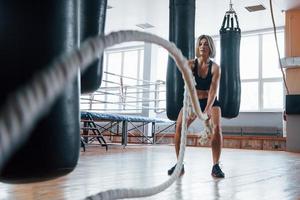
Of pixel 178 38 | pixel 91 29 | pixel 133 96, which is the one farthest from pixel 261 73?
pixel 91 29

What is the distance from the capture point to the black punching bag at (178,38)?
2.00m

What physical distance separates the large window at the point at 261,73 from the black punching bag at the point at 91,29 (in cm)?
857

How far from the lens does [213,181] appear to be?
233 cm

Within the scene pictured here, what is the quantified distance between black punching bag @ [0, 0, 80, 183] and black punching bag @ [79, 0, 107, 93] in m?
0.29

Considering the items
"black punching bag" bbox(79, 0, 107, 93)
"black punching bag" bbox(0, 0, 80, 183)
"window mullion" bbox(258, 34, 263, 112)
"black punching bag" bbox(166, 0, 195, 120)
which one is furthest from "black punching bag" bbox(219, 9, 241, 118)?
"window mullion" bbox(258, 34, 263, 112)

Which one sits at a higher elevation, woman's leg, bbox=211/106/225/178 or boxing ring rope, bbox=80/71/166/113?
boxing ring rope, bbox=80/71/166/113

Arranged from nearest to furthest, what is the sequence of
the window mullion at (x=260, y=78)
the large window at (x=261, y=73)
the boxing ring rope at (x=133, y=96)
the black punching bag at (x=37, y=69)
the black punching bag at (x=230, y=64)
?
the black punching bag at (x=37, y=69) → the black punching bag at (x=230, y=64) → the boxing ring rope at (x=133, y=96) → the large window at (x=261, y=73) → the window mullion at (x=260, y=78)

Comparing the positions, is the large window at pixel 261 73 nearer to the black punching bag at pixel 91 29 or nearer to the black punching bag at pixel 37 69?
the black punching bag at pixel 91 29

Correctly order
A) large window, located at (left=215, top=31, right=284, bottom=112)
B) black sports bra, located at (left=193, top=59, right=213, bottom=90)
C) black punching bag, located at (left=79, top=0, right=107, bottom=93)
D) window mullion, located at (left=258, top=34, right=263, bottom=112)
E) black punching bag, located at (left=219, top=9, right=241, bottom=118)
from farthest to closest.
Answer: window mullion, located at (left=258, top=34, right=263, bottom=112) < large window, located at (left=215, top=31, right=284, bottom=112) < black punching bag, located at (left=219, top=9, right=241, bottom=118) < black sports bra, located at (left=193, top=59, right=213, bottom=90) < black punching bag, located at (left=79, top=0, right=107, bottom=93)

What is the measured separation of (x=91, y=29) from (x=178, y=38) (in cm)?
113

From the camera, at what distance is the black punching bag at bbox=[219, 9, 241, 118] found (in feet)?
10.3

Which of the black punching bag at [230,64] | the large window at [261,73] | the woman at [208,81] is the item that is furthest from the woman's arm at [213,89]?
the large window at [261,73]

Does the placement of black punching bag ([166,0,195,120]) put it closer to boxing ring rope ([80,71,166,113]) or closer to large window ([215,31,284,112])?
boxing ring rope ([80,71,166,113])

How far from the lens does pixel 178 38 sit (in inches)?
81.4
